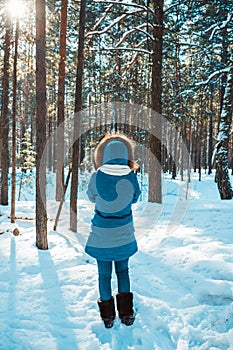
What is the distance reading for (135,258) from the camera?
5.38 meters

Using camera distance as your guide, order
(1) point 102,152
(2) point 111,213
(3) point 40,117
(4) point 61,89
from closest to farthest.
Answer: (2) point 111,213 → (1) point 102,152 → (3) point 40,117 → (4) point 61,89

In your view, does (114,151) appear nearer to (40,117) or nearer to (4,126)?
(40,117)

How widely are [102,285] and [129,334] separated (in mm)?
590


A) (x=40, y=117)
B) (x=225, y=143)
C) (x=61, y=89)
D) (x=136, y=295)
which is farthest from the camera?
(x=61, y=89)

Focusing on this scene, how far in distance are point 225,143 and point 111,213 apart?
800cm

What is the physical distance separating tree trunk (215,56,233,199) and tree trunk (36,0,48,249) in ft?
22.4

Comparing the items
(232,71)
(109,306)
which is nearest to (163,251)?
(109,306)

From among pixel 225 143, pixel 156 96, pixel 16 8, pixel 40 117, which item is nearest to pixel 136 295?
pixel 40 117

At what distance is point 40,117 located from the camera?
5.48 metres

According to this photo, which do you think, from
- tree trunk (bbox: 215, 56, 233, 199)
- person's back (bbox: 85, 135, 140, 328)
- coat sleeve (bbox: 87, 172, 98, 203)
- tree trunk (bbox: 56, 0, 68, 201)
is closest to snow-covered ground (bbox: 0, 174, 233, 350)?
person's back (bbox: 85, 135, 140, 328)

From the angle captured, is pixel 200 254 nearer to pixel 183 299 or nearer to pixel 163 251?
pixel 163 251

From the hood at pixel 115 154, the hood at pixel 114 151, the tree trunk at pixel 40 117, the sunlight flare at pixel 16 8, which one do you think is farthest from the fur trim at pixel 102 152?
the sunlight flare at pixel 16 8

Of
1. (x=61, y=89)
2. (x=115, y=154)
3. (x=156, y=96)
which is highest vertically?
(x=61, y=89)

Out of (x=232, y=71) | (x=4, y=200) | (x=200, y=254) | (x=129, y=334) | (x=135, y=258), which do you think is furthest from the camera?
(x=4, y=200)
